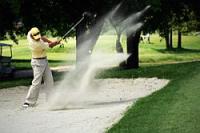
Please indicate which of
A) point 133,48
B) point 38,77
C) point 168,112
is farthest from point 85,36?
point 168,112

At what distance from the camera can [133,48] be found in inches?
1294

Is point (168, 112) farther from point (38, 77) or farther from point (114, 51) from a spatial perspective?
point (114, 51)

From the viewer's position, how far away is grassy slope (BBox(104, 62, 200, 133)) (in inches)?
391

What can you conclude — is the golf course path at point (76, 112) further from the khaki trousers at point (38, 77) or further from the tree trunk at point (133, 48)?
the tree trunk at point (133, 48)

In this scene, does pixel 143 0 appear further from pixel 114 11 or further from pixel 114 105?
pixel 114 105

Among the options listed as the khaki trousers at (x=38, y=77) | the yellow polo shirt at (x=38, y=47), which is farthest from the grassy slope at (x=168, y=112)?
Result: the yellow polo shirt at (x=38, y=47)

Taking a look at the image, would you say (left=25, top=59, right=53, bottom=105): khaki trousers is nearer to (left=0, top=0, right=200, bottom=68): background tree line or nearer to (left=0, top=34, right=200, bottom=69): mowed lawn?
(left=0, top=0, right=200, bottom=68): background tree line

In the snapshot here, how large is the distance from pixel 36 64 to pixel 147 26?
18.8 metres

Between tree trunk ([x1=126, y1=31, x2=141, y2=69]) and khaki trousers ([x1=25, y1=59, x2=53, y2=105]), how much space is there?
17889 millimetres

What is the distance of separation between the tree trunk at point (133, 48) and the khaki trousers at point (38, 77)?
17.9 meters

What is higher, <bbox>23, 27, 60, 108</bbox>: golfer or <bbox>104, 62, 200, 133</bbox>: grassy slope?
<bbox>23, 27, 60, 108</bbox>: golfer

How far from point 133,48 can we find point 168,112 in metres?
21.3

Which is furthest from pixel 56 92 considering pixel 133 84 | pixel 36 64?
pixel 133 84

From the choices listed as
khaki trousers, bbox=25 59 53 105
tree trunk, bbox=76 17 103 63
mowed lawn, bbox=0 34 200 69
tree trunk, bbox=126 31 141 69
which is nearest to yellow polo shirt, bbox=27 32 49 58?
khaki trousers, bbox=25 59 53 105
